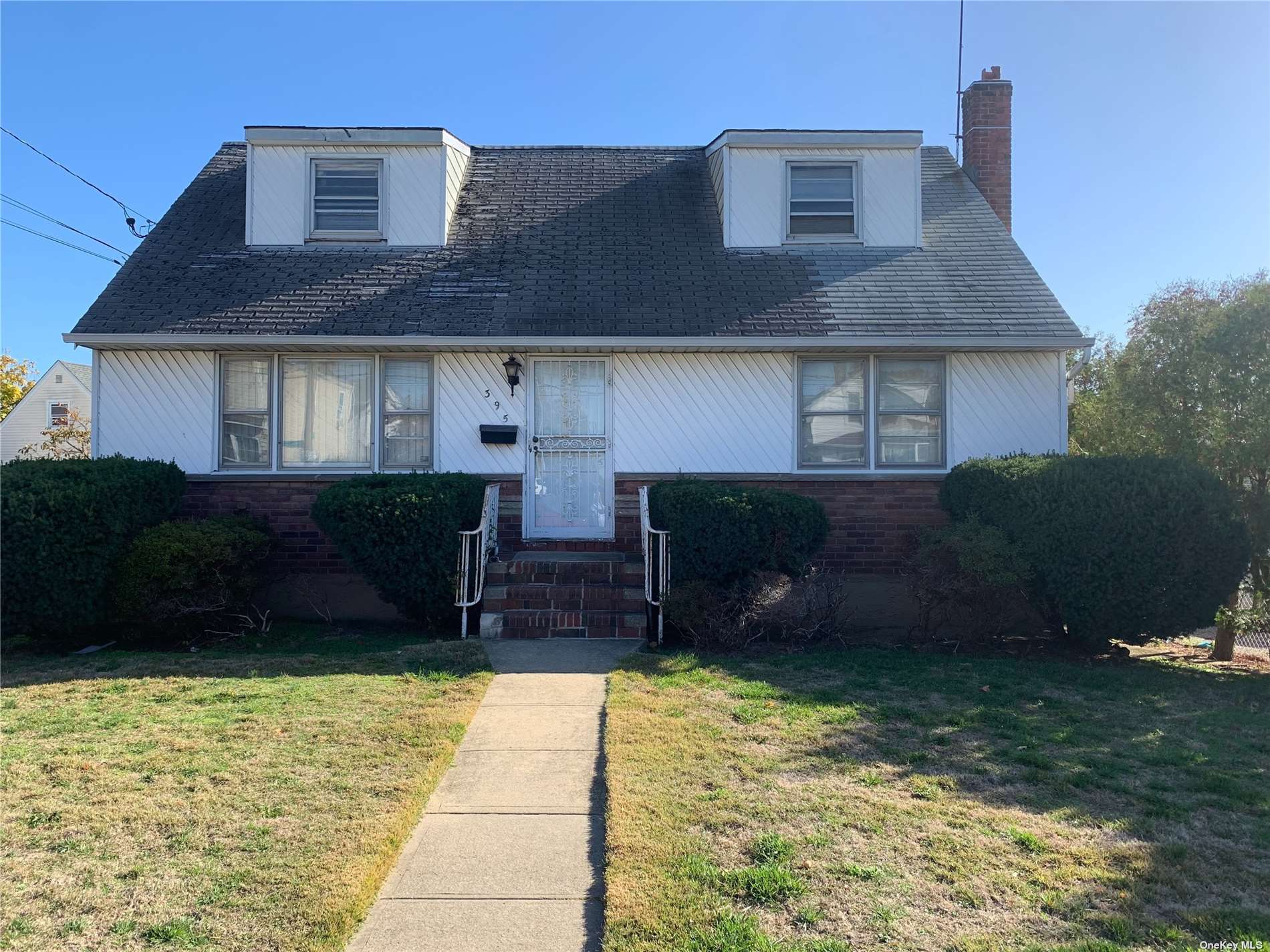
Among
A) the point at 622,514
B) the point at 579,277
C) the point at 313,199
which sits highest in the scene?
the point at 313,199

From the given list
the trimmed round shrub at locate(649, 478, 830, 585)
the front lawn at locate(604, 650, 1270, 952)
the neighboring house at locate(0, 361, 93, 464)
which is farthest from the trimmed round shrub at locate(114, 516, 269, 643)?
the neighboring house at locate(0, 361, 93, 464)

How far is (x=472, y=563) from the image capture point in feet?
30.3

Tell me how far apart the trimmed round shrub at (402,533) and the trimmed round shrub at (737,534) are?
2283mm

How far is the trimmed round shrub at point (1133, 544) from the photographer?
7.68 meters

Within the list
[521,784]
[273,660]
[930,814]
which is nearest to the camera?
[930,814]

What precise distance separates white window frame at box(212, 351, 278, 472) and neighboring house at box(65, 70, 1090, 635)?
26 millimetres

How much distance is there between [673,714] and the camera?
6.20m

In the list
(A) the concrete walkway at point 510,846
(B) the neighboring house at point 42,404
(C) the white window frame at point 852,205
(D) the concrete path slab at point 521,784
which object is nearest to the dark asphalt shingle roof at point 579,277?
(C) the white window frame at point 852,205

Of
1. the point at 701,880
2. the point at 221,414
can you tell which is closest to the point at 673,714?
the point at 701,880

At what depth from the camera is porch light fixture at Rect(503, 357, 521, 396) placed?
10531mm

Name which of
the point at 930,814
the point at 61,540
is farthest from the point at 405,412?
the point at 930,814

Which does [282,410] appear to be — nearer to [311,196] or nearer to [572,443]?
[311,196]

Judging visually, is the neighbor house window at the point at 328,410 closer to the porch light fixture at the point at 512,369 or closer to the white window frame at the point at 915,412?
the porch light fixture at the point at 512,369

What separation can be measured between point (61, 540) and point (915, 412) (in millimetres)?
9299
